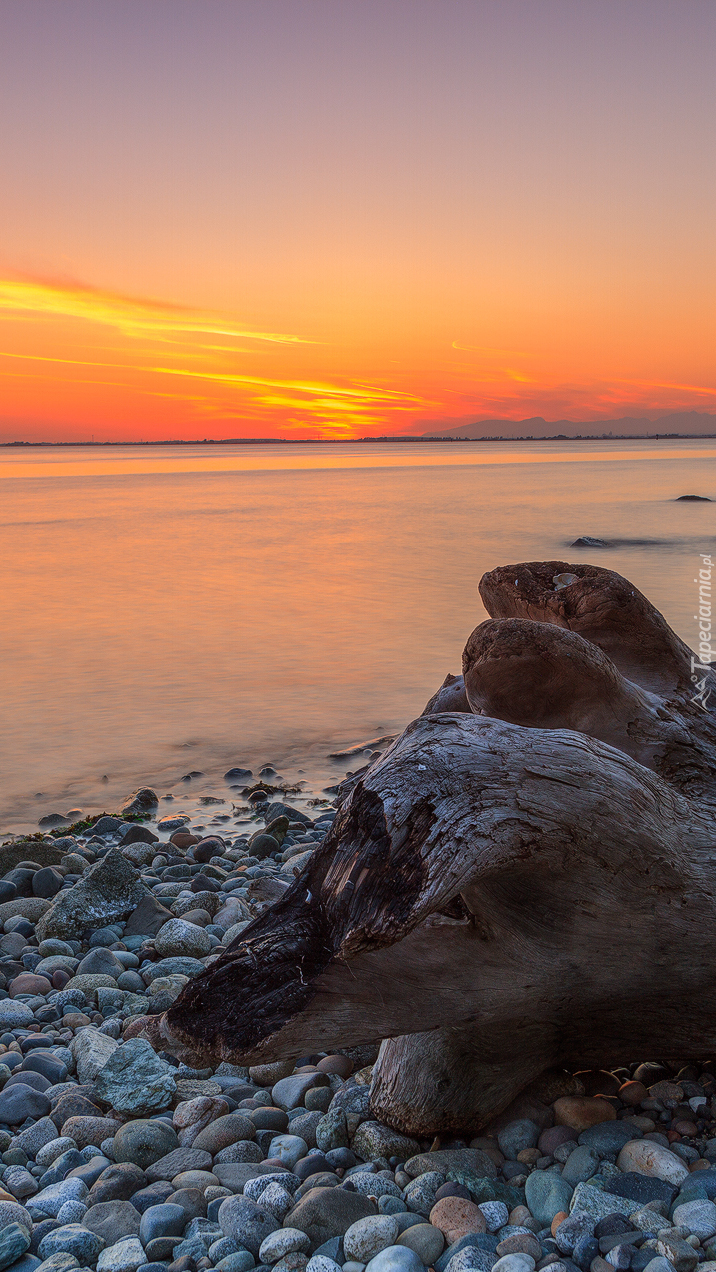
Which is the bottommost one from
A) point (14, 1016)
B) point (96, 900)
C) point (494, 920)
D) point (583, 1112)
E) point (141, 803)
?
point (141, 803)

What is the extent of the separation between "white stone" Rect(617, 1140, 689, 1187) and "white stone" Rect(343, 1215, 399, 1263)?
64 centimetres

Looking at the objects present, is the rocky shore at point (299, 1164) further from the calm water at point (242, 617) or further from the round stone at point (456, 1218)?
the calm water at point (242, 617)

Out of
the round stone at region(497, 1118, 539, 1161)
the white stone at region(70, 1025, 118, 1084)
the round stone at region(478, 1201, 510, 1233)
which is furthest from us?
the white stone at region(70, 1025, 118, 1084)

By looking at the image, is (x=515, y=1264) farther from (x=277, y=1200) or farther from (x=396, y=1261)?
(x=277, y=1200)

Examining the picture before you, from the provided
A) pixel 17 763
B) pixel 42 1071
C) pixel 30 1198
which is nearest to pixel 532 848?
pixel 30 1198

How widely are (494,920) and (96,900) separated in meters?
2.67

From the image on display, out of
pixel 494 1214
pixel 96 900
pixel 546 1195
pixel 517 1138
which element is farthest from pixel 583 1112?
pixel 96 900

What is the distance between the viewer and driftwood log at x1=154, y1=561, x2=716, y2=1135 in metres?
2.10

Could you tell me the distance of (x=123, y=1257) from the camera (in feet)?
7.45

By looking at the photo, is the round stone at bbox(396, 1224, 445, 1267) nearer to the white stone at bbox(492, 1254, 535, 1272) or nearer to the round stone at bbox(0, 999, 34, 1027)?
the white stone at bbox(492, 1254, 535, 1272)

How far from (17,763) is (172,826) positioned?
2.22 m

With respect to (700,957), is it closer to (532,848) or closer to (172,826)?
(532,848)

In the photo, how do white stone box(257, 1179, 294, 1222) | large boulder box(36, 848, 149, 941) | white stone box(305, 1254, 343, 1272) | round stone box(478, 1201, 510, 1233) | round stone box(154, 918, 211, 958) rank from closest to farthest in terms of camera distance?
1. white stone box(305, 1254, 343, 1272)
2. round stone box(478, 1201, 510, 1233)
3. white stone box(257, 1179, 294, 1222)
4. round stone box(154, 918, 211, 958)
5. large boulder box(36, 848, 149, 941)

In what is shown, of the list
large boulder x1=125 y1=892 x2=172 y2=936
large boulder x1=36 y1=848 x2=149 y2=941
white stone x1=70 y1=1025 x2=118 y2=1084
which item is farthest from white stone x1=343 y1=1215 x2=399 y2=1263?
large boulder x1=36 y1=848 x2=149 y2=941
